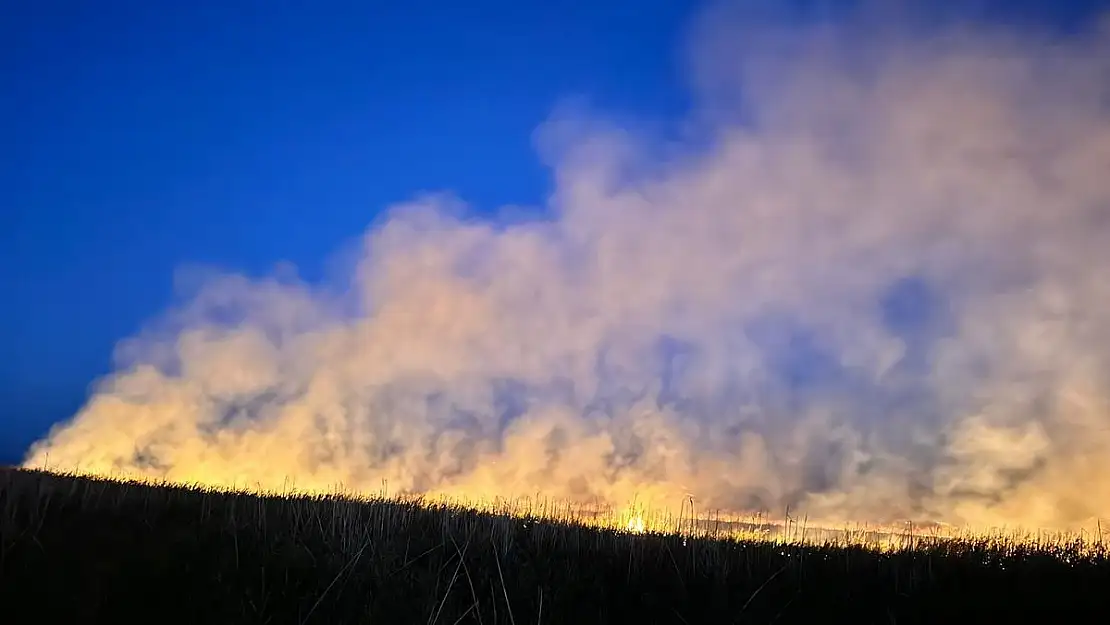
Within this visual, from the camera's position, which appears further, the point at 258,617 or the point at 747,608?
the point at 747,608

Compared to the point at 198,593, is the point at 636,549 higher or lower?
higher

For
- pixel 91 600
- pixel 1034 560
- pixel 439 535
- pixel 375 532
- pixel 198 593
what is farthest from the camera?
pixel 1034 560

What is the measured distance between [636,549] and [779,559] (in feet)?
6.46

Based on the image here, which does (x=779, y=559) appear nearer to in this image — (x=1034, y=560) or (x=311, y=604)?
(x=1034, y=560)

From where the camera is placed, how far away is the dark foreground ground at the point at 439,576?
6.52 m

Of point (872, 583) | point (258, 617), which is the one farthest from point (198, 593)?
point (872, 583)

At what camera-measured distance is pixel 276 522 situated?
10227mm

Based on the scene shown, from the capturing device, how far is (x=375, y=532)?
9.93 m

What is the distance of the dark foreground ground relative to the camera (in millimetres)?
6516

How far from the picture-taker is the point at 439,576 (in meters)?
7.84

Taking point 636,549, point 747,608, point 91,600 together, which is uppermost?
point 636,549

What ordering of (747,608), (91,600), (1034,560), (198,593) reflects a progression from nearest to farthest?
(91,600)
(198,593)
(747,608)
(1034,560)

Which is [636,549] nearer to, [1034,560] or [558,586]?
[558,586]

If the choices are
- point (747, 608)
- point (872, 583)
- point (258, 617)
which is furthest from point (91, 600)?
point (872, 583)
